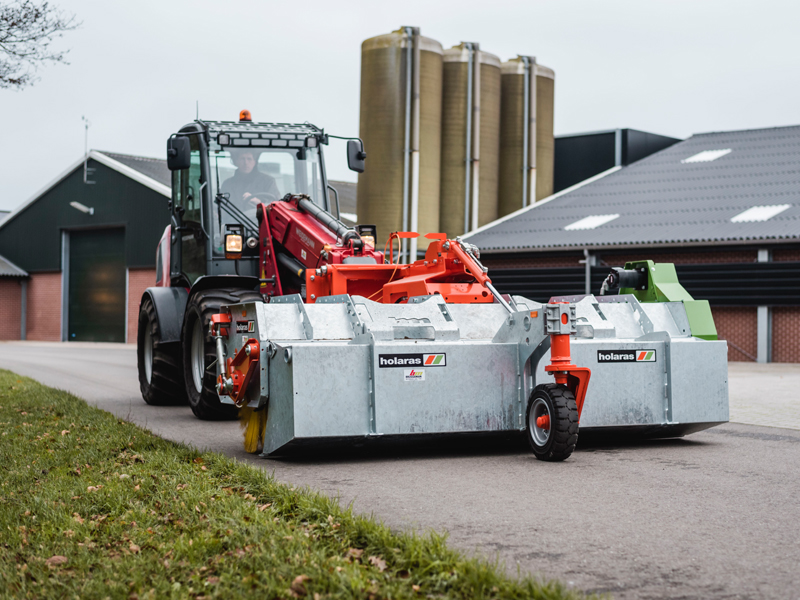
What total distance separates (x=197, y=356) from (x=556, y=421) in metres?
5.44

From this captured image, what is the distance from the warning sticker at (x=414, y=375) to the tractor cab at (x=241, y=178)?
15.5ft

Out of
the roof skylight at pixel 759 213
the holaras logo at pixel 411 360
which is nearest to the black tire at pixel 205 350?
the holaras logo at pixel 411 360

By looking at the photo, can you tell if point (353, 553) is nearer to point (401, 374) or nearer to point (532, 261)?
point (401, 374)

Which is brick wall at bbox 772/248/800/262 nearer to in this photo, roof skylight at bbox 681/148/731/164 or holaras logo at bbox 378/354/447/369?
roof skylight at bbox 681/148/731/164

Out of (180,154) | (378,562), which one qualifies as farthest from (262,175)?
(378,562)

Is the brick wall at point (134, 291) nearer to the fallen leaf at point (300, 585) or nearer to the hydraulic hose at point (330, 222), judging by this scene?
the hydraulic hose at point (330, 222)

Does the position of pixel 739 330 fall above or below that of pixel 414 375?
below

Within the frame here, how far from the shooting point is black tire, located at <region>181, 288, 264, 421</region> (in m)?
10.5

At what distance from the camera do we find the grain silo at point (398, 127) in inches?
1202

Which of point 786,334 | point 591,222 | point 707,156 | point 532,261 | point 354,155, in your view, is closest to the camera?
point 354,155

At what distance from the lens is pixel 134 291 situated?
1575 inches

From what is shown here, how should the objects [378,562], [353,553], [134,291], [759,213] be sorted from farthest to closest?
[134,291] → [759,213] → [353,553] → [378,562]

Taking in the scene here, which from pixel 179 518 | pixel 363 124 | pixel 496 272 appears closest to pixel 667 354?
pixel 179 518

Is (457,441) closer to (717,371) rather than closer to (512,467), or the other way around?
(512,467)
